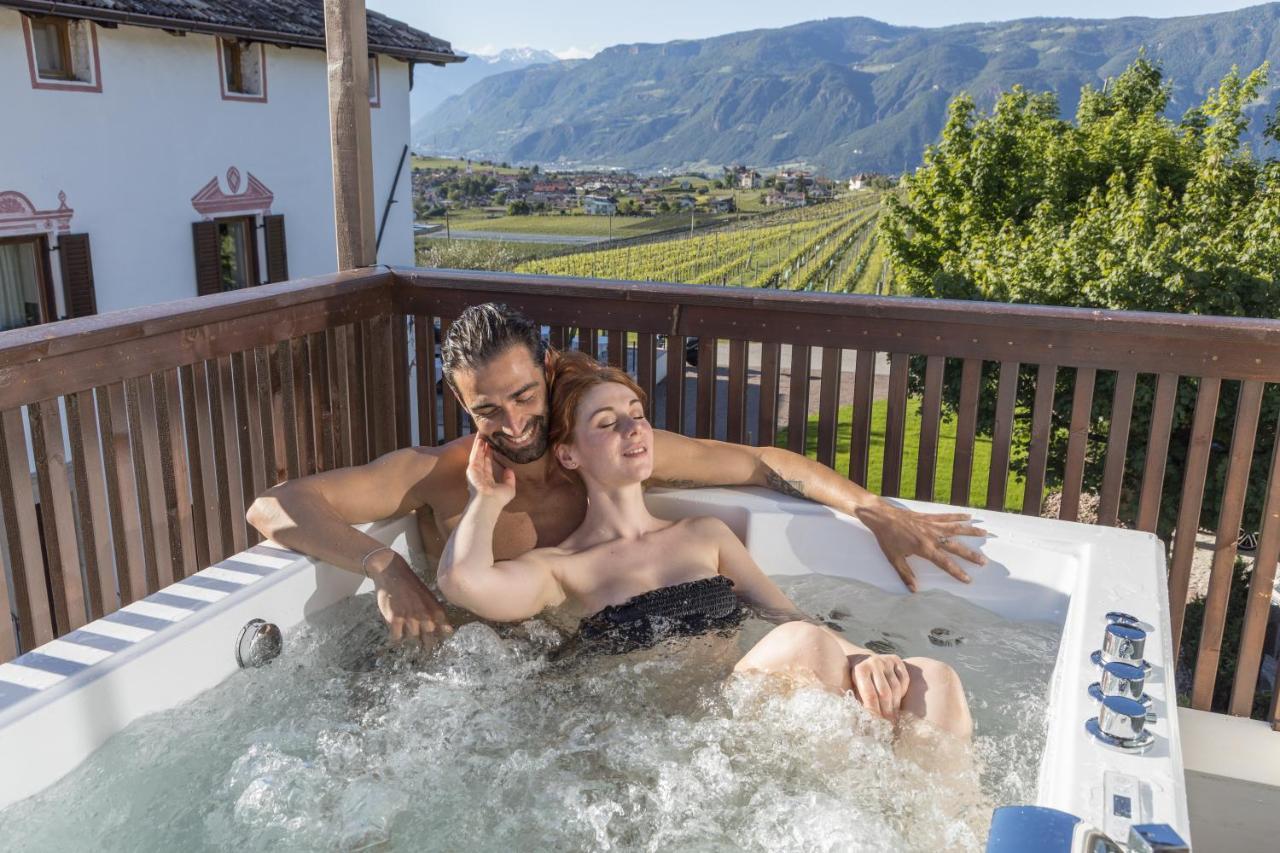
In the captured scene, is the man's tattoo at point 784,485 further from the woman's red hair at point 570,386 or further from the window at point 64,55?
the window at point 64,55

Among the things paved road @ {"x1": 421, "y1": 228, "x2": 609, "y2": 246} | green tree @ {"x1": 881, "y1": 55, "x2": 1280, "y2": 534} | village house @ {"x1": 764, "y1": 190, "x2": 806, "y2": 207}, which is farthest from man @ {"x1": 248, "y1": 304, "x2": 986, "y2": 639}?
village house @ {"x1": 764, "y1": 190, "x2": 806, "y2": 207}

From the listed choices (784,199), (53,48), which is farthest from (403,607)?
(784,199)

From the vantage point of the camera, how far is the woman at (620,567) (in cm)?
176

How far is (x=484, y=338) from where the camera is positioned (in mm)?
1897

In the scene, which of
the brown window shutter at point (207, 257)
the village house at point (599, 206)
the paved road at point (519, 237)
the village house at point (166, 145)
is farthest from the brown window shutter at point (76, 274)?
the village house at point (599, 206)

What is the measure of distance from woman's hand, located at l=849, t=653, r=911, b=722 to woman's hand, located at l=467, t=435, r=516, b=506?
25.3 inches

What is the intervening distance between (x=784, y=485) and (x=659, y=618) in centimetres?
50

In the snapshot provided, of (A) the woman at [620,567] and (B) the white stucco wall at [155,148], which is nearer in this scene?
(A) the woman at [620,567]

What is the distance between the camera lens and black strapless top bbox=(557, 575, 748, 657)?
6.34 feet

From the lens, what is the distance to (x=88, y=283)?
10.3 meters

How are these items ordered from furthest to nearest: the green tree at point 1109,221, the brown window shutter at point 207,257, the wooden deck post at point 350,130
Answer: the brown window shutter at point 207,257
the green tree at point 1109,221
the wooden deck post at point 350,130

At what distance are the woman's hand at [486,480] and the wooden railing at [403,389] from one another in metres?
0.72

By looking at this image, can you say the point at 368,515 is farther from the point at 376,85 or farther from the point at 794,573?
the point at 376,85

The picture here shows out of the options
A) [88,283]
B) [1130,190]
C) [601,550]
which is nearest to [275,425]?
[601,550]
